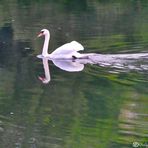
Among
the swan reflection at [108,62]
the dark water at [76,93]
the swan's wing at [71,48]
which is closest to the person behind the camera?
the dark water at [76,93]

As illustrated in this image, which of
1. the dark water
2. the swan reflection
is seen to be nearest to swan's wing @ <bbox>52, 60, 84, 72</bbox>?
the swan reflection

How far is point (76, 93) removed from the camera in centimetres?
1384

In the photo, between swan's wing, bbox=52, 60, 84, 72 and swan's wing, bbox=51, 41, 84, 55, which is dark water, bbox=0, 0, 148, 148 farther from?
swan's wing, bbox=51, 41, 84, 55

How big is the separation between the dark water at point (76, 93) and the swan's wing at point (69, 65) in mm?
211

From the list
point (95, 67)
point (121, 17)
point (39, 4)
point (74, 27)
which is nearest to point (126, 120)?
point (95, 67)

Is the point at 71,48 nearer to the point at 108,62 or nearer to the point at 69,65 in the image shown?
the point at 69,65

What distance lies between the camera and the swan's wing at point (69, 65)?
16.6m

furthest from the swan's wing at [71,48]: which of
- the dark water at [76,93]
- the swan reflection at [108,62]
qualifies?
the dark water at [76,93]

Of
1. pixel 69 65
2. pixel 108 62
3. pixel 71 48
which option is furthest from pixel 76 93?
pixel 71 48

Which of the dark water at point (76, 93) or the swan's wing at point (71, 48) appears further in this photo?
the swan's wing at point (71, 48)

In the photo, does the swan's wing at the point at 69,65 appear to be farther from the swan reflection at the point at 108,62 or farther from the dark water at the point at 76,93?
the dark water at the point at 76,93

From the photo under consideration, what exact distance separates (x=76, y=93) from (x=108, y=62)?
2965mm

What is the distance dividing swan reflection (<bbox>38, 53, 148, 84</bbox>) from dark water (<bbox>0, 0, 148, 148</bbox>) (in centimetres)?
2

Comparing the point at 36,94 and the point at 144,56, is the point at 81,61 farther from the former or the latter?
the point at 36,94
